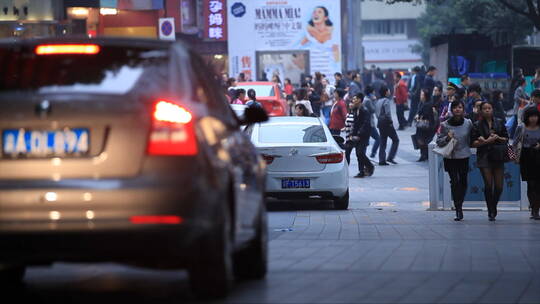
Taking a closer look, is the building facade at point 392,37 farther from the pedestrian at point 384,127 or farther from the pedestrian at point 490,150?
the pedestrian at point 490,150

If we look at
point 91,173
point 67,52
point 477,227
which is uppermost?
point 67,52

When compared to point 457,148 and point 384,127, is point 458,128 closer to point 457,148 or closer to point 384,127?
point 457,148

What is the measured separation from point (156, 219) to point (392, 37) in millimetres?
132755

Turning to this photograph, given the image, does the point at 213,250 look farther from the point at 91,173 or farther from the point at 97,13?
the point at 97,13

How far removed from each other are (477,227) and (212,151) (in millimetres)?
8466

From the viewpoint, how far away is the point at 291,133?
61.5 feet

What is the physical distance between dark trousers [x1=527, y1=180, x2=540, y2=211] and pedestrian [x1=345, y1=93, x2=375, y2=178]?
8.13 metres

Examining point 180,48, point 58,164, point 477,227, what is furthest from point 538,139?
point 58,164

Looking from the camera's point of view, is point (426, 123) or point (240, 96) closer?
point (426, 123)

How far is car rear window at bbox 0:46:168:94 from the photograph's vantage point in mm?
7402

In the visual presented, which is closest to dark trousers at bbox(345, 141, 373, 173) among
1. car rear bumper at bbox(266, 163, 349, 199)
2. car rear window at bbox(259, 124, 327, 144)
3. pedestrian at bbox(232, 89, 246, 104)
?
pedestrian at bbox(232, 89, 246, 104)

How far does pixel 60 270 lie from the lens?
31.8 ft

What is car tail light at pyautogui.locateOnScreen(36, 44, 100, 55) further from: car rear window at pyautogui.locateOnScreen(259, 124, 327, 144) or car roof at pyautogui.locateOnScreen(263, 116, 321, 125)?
car roof at pyautogui.locateOnScreen(263, 116, 321, 125)

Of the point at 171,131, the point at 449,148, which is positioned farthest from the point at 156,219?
the point at 449,148
